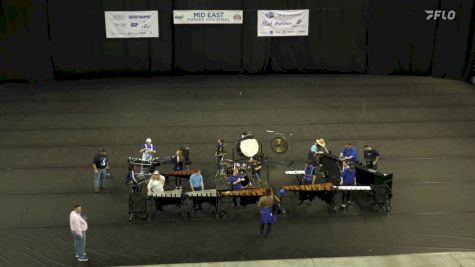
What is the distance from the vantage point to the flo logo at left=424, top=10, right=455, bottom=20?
2544 centimetres

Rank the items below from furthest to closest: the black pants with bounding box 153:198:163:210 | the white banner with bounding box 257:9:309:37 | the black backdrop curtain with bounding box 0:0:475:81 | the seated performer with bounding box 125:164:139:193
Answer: the white banner with bounding box 257:9:309:37 → the black backdrop curtain with bounding box 0:0:475:81 → the seated performer with bounding box 125:164:139:193 → the black pants with bounding box 153:198:163:210

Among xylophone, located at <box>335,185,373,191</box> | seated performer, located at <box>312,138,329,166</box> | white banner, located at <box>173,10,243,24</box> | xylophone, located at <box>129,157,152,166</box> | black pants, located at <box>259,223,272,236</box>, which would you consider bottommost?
black pants, located at <box>259,223,272,236</box>

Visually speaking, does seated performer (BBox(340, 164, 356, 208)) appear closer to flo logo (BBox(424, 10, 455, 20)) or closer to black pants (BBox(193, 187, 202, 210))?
black pants (BBox(193, 187, 202, 210))

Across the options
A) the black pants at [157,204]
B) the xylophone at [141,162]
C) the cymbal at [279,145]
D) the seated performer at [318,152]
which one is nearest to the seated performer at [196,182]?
the black pants at [157,204]

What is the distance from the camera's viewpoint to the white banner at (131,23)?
1001 inches

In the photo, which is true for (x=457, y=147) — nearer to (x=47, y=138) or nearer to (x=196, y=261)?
(x=196, y=261)

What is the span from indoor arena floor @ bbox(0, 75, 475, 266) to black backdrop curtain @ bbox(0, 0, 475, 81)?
31.8 inches

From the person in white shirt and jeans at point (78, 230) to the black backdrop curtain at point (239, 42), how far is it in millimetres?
15133

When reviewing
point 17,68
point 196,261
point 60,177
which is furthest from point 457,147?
point 17,68

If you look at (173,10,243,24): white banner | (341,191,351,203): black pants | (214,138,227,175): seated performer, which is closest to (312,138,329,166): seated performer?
(341,191,351,203): black pants

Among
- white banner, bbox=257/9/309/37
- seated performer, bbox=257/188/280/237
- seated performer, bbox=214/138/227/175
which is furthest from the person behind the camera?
white banner, bbox=257/9/309/37

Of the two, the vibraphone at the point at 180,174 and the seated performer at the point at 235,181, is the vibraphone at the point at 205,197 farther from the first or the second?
the vibraphone at the point at 180,174

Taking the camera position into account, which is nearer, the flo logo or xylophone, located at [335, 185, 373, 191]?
xylophone, located at [335, 185, 373, 191]

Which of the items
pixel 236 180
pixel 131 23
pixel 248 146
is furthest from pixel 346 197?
pixel 131 23
